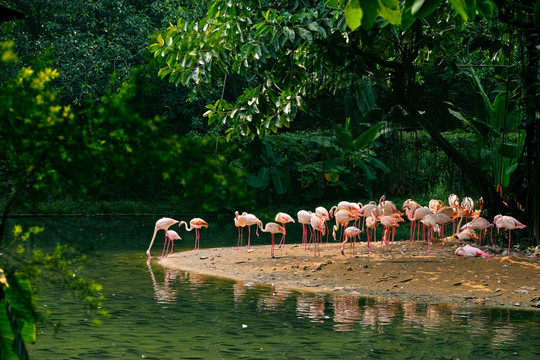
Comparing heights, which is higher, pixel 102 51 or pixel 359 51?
pixel 102 51

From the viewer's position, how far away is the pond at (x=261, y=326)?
6.38m

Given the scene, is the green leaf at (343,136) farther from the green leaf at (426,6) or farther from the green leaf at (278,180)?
the green leaf at (278,180)

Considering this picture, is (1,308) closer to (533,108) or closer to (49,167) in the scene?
(49,167)

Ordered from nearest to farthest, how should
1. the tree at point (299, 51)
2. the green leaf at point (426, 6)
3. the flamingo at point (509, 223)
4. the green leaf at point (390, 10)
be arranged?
the green leaf at point (426, 6) < the green leaf at point (390, 10) < the tree at point (299, 51) < the flamingo at point (509, 223)

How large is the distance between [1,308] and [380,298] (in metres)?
6.99

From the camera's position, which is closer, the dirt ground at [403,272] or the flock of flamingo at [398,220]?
the dirt ground at [403,272]

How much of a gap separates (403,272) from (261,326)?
352cm

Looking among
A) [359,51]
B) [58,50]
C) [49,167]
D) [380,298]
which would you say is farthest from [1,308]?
[58,50]

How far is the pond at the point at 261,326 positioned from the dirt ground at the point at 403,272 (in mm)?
468

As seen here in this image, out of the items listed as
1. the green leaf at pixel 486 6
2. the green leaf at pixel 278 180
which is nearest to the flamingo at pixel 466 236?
the green leaf at pixel 486 6

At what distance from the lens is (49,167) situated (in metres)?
2.99

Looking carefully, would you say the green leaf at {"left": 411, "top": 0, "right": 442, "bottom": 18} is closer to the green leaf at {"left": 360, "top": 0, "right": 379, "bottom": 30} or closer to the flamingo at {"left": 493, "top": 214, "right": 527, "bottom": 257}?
the green leaf at {"left": 360, "top": 0, "right": 379, "bottom": 30}

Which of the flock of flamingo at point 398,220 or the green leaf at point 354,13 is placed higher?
the green leaf at point 354,13

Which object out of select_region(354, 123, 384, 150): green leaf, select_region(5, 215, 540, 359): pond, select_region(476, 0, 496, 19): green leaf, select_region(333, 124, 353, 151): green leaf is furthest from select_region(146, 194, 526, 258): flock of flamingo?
select_region(476, 0, 496, 19): green leaf
